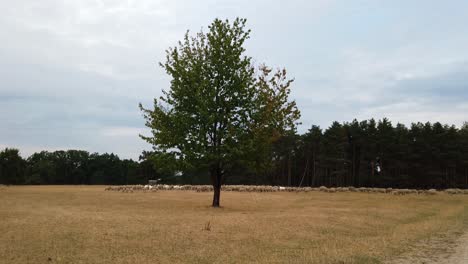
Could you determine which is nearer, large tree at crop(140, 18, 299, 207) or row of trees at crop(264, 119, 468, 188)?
large tree at crop(140, 18, 299, 207)

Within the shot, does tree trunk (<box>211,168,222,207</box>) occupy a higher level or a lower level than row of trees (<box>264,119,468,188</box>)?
lower

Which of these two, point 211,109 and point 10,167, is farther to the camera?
point 10,167

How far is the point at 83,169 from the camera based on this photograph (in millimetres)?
108125

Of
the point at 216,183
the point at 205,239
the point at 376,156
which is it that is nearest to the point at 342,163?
the point at 376,156

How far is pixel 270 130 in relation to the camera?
28.5 meters

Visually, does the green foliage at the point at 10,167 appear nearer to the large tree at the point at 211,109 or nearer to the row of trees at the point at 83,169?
the row of trees at the point at 83,169

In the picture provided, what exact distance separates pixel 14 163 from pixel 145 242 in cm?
7936

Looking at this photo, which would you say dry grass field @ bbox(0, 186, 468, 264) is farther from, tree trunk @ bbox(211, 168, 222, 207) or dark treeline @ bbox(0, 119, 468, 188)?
dark treeline @ bbox(0, 119, 468, 188)

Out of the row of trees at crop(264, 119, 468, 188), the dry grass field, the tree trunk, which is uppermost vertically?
the row of trees at crop(264, 119, 468, 188)

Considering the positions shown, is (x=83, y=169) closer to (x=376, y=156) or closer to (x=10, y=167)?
(x=10, y=167)

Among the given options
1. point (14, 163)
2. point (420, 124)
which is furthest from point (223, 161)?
point (420, 124)

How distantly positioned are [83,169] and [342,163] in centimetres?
6224

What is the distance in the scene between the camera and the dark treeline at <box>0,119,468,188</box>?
77812mm

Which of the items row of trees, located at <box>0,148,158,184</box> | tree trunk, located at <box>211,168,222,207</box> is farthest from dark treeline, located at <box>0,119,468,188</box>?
tree trunk, located at <box>211,168,222,207</box>
